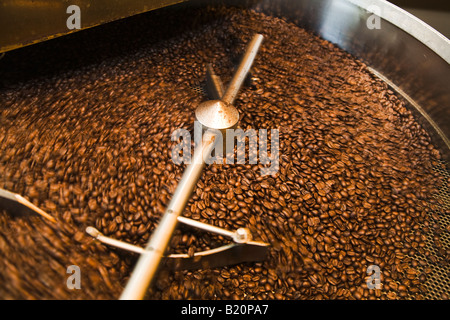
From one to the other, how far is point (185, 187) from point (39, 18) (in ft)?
3.01

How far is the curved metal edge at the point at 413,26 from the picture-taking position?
4.84ft

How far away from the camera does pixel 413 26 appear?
1.59 meters

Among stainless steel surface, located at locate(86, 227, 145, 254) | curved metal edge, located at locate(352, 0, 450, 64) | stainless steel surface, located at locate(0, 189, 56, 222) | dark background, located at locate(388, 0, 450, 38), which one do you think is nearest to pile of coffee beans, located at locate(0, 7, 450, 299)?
stainless steel surface, located at locate(0, 189, 56, 222)

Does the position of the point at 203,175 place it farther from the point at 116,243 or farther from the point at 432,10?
the point at 432,10

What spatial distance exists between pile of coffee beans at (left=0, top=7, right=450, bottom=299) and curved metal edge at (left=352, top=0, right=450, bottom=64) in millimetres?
347

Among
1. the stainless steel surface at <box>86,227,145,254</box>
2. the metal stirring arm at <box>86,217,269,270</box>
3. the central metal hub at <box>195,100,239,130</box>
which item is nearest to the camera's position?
the stainless steel surface at <box>86,227,145,254</box>

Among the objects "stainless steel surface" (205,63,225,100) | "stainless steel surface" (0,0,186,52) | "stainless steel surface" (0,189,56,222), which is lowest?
"stainless steel surface" (0,189,56,222)

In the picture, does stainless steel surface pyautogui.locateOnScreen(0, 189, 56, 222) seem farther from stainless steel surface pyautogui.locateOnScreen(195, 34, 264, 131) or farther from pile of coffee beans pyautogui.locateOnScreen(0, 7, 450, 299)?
stainless steel surface pyautogui.locateOnScreen(195, 34, 264, 131)

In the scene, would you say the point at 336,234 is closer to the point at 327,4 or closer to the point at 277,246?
the point at 277,246

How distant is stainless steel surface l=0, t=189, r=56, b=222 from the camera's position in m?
0.94

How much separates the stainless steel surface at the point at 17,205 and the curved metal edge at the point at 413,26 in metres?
1.92

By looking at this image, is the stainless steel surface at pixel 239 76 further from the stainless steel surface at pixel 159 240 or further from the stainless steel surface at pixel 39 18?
the stainless steel surface at pixel 39 18

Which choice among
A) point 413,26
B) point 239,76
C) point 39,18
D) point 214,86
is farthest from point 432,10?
point 39,18
